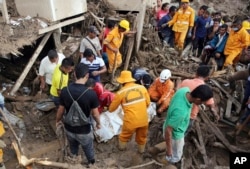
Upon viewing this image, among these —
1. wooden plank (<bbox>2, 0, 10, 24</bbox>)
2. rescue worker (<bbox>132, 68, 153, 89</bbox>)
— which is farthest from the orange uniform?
wooden plank (<bbox>2, 0, 10, 24</bbox>)

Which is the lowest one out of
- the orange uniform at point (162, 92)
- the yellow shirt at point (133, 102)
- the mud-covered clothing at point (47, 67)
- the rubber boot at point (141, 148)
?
the rubber boot at point (141, 148)

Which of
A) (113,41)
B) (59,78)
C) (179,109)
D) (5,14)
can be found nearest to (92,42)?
(113,41)

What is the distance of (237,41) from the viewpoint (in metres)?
8.51

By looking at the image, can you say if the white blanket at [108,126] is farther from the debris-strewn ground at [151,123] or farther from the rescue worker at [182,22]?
the rescue worker at [182,22]

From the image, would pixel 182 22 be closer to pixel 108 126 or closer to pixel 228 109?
pixel 228 109

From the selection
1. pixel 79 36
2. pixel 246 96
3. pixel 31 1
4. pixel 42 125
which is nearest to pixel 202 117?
pixel 246 96

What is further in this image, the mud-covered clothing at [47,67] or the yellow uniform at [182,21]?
the yellow uniform at [182,21]

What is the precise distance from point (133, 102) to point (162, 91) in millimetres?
1490

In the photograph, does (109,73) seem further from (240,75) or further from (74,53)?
(240,75)

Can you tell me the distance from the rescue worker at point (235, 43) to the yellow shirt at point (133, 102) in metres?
3.87

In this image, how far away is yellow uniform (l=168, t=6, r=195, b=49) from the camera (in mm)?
9750

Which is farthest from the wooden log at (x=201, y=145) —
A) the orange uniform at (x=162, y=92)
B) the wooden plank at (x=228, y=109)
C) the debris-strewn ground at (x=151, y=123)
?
the wooden plank at (x=228, y=109)

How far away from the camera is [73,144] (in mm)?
5625

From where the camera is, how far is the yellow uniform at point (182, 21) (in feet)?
32.0
